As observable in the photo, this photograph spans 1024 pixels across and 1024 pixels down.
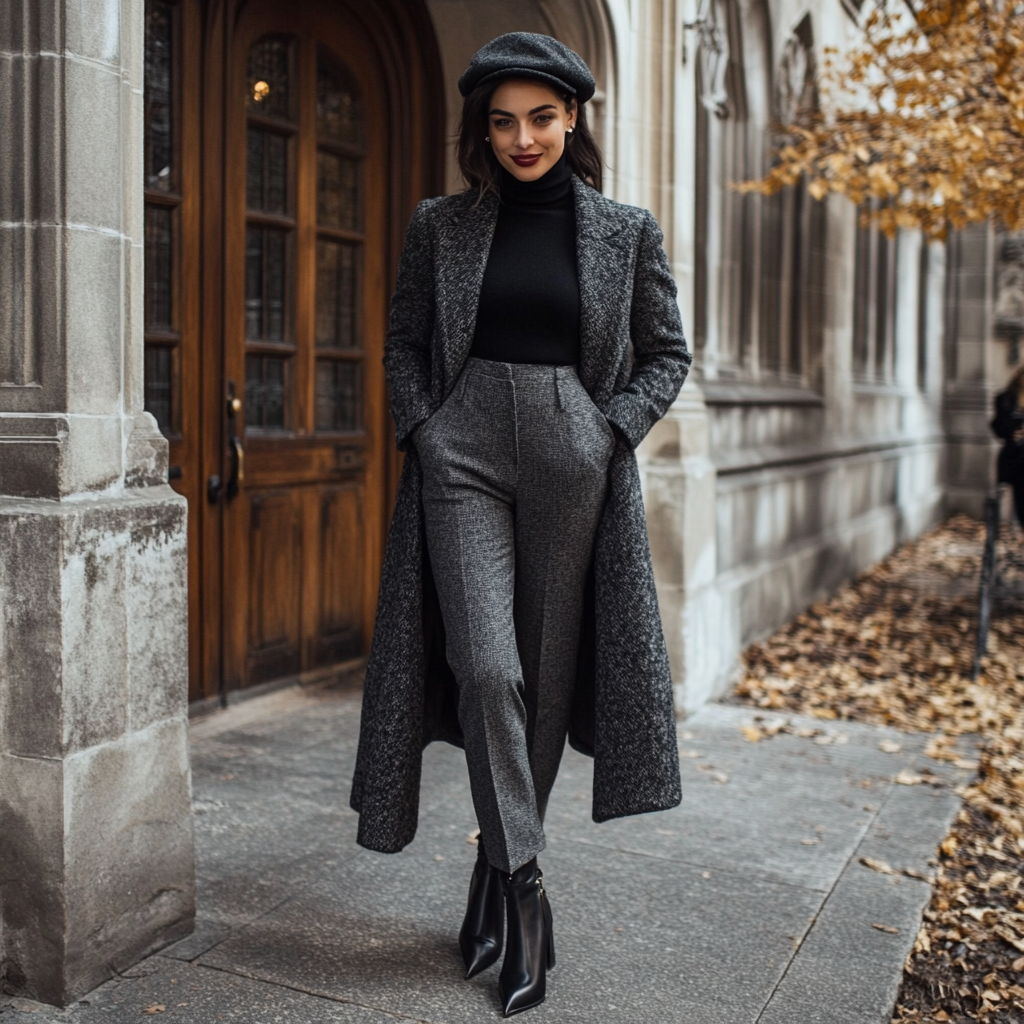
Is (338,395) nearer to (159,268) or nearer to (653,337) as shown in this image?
(159,268)

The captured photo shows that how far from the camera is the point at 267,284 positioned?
208 inches

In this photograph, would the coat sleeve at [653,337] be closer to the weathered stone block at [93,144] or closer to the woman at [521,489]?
the woman at [521,489]

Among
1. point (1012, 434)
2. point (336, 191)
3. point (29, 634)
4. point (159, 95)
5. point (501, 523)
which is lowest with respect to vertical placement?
point (29, 634)

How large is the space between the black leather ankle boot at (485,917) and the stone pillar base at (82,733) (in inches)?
30.4

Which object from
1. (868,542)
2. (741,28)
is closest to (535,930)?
(741,28)

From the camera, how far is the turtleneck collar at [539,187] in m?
2.96

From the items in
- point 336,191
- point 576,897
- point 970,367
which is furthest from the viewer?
point 970,367

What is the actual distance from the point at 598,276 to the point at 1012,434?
5.84 meters

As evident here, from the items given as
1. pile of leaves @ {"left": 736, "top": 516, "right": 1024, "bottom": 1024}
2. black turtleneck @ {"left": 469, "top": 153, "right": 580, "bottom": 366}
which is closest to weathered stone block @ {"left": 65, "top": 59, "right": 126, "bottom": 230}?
black turtleneck @ {"left": 469, "top": 153, "right": 580, "bottom": 366}

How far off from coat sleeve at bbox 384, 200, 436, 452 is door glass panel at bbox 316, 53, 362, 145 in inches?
106

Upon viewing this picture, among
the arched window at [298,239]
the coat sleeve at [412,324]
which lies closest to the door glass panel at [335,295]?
the arched window at [298,239]

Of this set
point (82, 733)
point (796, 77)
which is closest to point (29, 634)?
point (82, 733)

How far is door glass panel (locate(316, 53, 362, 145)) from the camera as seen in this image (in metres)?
5.47

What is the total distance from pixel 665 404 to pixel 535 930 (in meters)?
1.26
